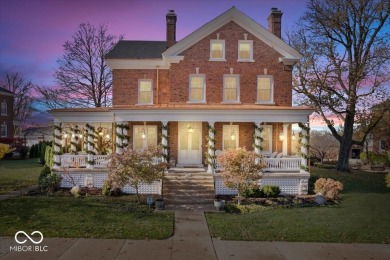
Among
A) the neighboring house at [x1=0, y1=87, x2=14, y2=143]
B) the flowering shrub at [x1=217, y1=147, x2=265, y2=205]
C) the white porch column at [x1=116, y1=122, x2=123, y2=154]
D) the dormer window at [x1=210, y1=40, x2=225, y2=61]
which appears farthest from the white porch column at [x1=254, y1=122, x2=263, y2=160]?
the neighboring house at [x1=0, y1=87, x2=14, y2=143]

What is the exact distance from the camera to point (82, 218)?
12.2m

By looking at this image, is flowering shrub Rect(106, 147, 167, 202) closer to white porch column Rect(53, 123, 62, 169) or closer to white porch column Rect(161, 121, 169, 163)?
white porch column Rect(161, 121, 169, 163)

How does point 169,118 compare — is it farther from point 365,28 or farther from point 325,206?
point 365,28

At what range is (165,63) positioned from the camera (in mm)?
22172

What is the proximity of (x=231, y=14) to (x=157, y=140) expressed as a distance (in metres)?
9.90

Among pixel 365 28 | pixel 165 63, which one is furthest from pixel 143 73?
pixel 365 28

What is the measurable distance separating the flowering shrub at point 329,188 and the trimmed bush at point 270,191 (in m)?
2.18

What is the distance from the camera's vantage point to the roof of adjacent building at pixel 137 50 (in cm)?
2249

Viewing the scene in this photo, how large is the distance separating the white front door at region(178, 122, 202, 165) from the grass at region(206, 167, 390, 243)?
764 centimetres

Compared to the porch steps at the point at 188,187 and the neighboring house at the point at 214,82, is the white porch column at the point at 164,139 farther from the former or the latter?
the neighboring house at the point at 214,82

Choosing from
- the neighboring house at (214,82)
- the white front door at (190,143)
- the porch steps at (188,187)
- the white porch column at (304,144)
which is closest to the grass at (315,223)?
the porch steps at (188,187)

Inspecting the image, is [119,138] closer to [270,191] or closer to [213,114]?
[213,114]

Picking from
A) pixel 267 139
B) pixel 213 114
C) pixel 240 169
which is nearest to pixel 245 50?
pixel 213 114

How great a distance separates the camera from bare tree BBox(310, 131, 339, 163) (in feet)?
145
